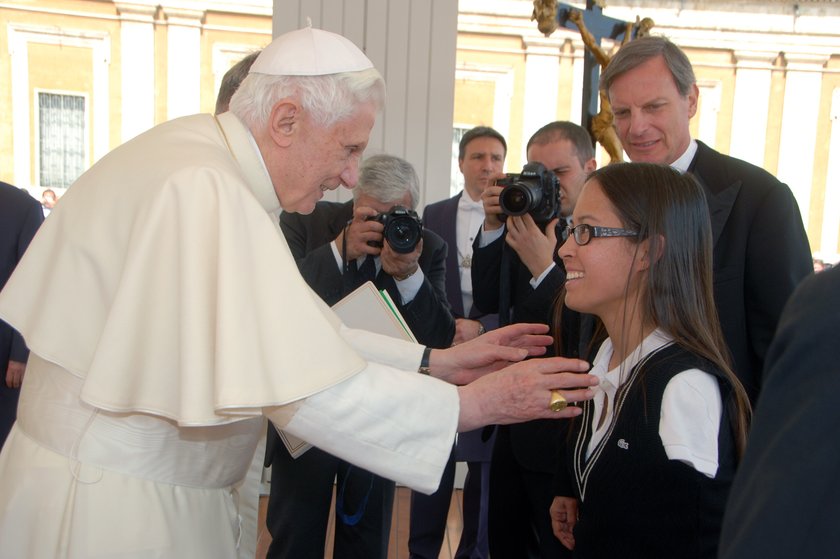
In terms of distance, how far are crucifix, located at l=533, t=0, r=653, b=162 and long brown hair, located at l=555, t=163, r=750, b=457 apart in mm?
2269

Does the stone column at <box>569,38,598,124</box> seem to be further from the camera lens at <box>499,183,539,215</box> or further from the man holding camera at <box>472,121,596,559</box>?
the camera lens at <box>499,183,539,215</box>

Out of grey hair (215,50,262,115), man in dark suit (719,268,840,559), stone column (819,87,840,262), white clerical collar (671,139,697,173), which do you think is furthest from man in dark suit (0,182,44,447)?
stone column (819,87,840,262)

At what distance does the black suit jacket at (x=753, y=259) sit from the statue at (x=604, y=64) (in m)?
1.90

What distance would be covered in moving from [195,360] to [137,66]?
14496 mm

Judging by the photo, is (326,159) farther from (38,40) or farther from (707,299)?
(38,40)

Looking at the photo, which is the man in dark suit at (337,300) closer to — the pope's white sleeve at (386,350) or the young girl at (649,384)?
the pope's white sleeve at (386,350)

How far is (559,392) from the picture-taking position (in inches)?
58.4

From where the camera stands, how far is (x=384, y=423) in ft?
4.66

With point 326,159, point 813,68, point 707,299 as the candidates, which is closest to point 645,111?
point 707,299

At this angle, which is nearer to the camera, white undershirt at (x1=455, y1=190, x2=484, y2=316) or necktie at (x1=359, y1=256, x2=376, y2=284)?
necktie at (x1=359, y1=256, x2=376, y2=284)

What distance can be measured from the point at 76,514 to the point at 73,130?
14811 mm

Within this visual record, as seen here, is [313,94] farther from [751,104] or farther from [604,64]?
[751,104]

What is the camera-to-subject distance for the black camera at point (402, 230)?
2.60 metres

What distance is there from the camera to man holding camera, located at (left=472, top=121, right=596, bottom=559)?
7.33ft
